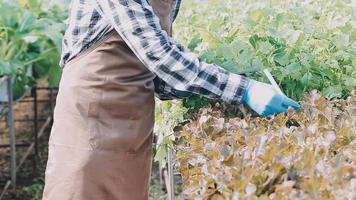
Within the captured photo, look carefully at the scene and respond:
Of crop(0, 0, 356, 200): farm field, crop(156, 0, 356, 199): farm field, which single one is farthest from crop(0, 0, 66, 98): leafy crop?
crop(156, 0, 356, 199): farm field

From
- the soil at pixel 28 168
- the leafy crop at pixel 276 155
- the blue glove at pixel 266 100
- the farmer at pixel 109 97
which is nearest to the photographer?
the leafy crop at pixel 276 155

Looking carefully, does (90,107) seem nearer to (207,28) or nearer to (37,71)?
(207,28)

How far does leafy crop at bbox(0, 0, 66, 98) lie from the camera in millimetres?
5332

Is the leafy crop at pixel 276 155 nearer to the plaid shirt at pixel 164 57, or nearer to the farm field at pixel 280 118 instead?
the farm field at pixel 280 118

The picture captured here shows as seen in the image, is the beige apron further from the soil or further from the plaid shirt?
the soil

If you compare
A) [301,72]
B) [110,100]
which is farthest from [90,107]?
[301,72]

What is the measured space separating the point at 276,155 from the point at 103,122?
3.10 feet

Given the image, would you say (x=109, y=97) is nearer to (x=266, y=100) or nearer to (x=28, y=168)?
(x=266, y=100)

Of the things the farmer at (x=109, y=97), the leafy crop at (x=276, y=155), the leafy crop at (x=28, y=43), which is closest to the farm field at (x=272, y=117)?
the leafy crop at (x=276, y=155)

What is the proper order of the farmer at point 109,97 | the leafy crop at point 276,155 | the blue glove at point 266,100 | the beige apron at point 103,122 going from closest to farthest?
the leafy crop at point 276,155 < the blue glove at point 266,100 < the farmer at point 109,97 < the beige apron at point 103,122

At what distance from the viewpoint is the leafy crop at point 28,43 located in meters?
5.33

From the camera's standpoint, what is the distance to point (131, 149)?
8.28ft

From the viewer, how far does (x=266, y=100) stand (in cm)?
221

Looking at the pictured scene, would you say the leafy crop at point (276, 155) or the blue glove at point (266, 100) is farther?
the blue glove at point (266, 100)
